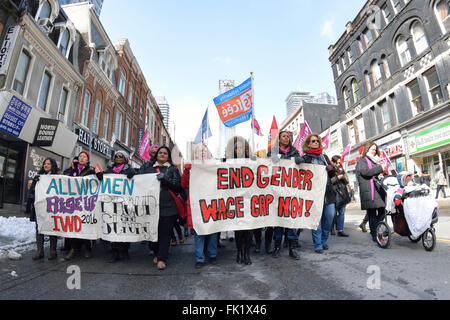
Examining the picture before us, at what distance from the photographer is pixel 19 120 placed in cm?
977

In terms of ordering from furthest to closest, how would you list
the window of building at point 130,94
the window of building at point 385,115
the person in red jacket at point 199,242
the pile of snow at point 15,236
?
1. the window of building at point 130,94
2. the window of building at point 385,115
3. the pile of snow at point 15,236
4. the person in red jacket at point 199,242

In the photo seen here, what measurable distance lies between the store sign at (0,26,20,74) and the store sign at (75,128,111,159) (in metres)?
5.68

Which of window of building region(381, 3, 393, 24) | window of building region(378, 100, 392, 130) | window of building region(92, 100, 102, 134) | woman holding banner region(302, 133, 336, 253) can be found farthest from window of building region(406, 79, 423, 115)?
window of building region(92, 100, 102, 134)

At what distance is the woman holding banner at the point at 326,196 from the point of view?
14.2ft

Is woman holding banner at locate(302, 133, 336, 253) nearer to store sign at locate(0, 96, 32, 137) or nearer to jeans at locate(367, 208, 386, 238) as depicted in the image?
jeans at locate(367, 208, 386, 238)

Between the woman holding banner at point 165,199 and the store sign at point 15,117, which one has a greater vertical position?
the store sign at point 15,117

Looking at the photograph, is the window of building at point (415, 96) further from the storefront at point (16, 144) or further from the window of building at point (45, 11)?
the window of building at point (45, 11)

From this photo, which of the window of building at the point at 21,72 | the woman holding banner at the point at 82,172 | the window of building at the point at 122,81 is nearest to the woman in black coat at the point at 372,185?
the woman holding banner at the point at 82,172

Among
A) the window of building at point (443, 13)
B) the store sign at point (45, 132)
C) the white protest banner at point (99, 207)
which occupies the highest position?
the window of building at point (443, 13)

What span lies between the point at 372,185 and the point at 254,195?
7.90ft

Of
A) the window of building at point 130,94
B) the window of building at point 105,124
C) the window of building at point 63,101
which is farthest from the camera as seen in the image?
the window of building at point 130,94

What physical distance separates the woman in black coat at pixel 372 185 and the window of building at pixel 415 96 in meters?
15.1

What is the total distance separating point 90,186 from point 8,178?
8900 mm

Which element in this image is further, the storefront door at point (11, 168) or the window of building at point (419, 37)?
the window of building at point (419, 37)
